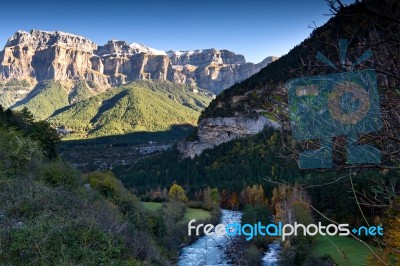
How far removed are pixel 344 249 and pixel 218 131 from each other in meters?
73.6

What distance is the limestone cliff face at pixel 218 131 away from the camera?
91000 mm

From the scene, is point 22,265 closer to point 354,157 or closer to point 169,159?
point 354,157

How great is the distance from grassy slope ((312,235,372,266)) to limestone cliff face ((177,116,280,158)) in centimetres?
5649

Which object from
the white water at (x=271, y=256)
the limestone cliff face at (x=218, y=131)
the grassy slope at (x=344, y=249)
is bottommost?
the white water at (x=271, y=256)

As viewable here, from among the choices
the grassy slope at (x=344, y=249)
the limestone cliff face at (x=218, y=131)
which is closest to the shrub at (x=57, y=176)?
the grassy slope at (x=344, y=249)

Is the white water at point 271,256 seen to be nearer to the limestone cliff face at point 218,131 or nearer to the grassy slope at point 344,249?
the grassy slope at point 344,249

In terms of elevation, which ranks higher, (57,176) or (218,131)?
(57,176)

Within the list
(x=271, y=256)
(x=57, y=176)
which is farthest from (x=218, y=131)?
(x=57, y=176)

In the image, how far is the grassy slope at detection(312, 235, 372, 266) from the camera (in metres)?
24.1

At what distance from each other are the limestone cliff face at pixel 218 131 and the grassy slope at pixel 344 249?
56494 millimetres

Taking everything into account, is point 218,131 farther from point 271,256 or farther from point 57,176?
point 57,176

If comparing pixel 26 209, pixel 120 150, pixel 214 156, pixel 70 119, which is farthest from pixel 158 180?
pixel 70 119

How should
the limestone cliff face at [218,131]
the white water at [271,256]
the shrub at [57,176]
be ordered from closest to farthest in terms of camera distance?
Answer: the shrub at [57,176] → the white water at [271,256] → the limestone cliff face at [218,131]

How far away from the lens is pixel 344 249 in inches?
1057
